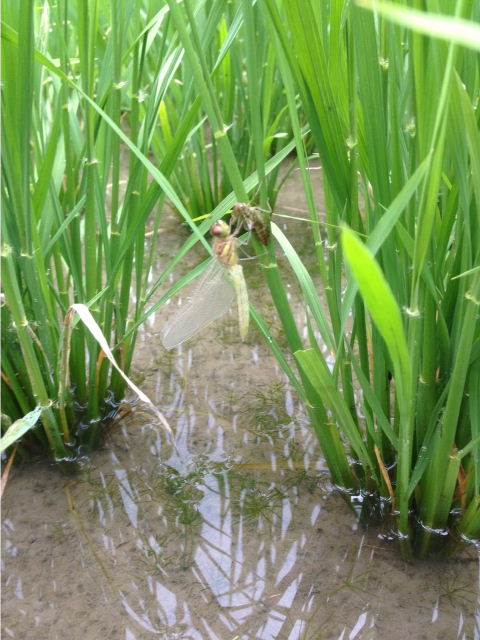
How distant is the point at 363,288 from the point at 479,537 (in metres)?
0.70

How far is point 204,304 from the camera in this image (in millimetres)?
1114

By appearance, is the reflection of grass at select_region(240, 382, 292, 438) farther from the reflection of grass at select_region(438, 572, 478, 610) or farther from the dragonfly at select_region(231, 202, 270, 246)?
the dragonfly at select_region(231, 202, 270, 246)

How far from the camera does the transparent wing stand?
3.50 feet

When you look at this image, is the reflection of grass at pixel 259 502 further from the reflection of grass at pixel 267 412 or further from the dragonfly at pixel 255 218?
the dragonfly at pixel 255 218

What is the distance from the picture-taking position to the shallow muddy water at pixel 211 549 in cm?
102

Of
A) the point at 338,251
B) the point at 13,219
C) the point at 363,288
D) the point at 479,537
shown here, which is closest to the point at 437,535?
the point at 479,537

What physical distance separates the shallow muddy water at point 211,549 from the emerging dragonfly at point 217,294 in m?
0.25

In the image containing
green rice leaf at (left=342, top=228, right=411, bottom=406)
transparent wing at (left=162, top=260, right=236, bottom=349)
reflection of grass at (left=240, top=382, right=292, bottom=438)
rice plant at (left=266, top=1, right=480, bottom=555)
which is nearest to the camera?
green rice leaf at (left=342, top=228, right=411, bottom=406)

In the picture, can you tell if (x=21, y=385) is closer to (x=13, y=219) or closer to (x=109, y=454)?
(x=109, y=454)

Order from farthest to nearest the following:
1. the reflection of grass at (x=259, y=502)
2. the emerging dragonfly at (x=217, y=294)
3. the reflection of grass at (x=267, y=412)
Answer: the reflection of grass at (x=267, y=412) < the reflection of grass at (x=259, y=502) < the emerging dragonfly at (x=217, y=294)

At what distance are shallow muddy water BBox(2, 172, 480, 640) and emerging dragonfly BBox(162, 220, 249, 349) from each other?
0.25 meters

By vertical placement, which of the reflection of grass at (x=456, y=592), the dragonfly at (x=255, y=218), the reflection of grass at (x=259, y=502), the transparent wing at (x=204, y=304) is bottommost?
the reflection of grass at (x=456, y=592)

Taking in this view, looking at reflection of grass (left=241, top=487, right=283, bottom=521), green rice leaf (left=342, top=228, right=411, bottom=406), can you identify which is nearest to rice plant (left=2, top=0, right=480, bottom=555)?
green rice leaf (left=342, top=228, right=411, bottom=406)

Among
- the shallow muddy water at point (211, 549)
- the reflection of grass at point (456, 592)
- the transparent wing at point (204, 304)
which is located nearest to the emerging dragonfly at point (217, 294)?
the transparent wing at point (204, 304)
